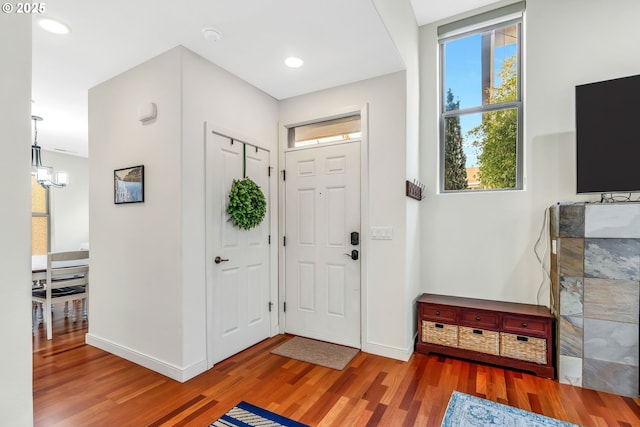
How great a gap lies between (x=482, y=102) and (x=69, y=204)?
8116 millimetres

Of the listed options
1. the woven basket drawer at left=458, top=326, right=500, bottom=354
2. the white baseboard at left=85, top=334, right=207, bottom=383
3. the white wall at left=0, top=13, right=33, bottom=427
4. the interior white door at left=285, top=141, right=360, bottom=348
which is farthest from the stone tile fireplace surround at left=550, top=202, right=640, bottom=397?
the white wall at left=0, top=13, right=33, bottom=427

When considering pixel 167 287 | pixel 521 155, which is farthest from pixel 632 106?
pixel 167 287

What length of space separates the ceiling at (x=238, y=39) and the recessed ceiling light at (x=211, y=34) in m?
0.03

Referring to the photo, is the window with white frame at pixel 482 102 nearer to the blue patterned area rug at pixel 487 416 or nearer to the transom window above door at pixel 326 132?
the transom window above door at pixel 326 132

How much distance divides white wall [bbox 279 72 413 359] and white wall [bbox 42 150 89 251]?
272 inches

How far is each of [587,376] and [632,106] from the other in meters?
2.10

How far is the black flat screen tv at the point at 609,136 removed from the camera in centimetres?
241

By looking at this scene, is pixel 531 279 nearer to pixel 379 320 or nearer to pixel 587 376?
pixel 587 376

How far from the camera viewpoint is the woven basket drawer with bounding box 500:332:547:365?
2662 mm

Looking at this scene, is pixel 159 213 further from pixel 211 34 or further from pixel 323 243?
pixel 323 243

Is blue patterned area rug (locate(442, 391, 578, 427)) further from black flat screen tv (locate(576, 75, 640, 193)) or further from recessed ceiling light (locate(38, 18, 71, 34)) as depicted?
recessed ceiling light (locate(38, 18, 71, 34))

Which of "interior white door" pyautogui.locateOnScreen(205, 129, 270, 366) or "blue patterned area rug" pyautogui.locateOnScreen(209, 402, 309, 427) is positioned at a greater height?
"interior white door" pyautogui.locateOnScreen(205, 129, 270, 366)

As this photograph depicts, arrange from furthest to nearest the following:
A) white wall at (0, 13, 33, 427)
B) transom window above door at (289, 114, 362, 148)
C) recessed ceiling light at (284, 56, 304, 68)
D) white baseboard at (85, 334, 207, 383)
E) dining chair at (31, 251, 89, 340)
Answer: dining chair at (31, 251, 89, 340) < transom window above door at (289, 114, 362, 148) < recessed ceiling light at (284, 56, 304, 68) < white baseboard at (85, 334, 207, 383) < white wall at (0, 13, 33, 427)

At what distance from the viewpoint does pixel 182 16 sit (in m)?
2.21
